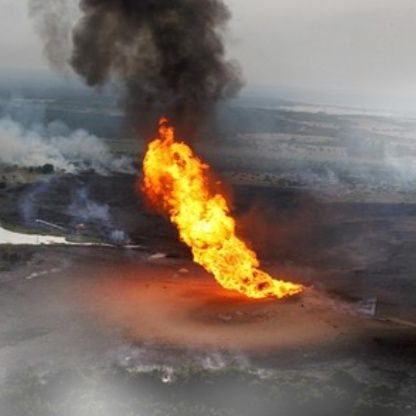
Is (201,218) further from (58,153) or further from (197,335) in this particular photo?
(58,153)

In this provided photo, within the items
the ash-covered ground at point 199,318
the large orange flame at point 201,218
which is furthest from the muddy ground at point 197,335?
the large orange flame at point 201,218

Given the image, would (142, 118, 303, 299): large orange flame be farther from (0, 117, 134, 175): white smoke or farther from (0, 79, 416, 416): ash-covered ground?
(0, 117, 134, 175): white smoke

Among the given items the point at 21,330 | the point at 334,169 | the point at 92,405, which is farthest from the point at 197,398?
→ the point at 334,169

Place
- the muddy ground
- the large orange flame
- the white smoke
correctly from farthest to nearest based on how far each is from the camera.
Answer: the white smoke, the large orange flame, the muddy ground

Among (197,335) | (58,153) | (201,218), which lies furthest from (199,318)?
(58,153)

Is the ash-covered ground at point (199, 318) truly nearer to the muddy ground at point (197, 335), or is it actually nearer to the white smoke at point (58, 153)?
the muddy ground at point (197, 335)

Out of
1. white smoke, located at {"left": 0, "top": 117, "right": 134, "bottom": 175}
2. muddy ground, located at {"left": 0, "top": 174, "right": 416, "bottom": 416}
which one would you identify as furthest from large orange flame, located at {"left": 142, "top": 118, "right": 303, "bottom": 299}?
white smoke, located at {"left": 0, "top": 117, "right": 134, "bottom": 175}
